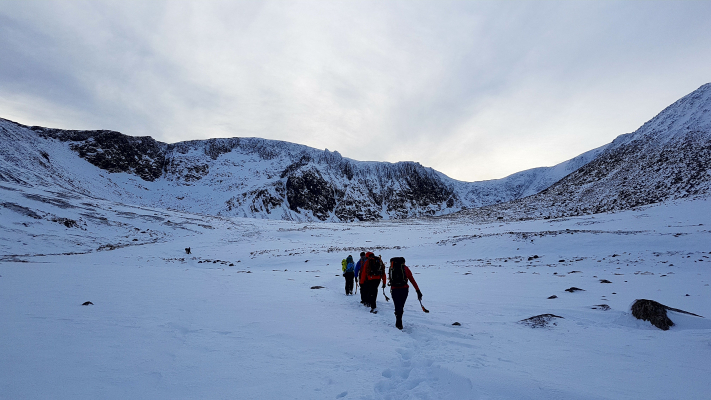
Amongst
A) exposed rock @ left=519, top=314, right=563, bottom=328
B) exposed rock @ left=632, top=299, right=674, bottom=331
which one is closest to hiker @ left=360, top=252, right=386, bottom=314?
exposed rock @ left=519, top=314, right=563, bottom=328

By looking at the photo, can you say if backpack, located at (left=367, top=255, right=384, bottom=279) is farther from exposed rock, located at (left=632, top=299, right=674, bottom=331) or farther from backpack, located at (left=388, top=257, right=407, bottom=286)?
exposed rock, located at (left=632, top=299, right=674, bottom=331)

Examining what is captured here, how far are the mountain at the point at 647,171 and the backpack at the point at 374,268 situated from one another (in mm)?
63587

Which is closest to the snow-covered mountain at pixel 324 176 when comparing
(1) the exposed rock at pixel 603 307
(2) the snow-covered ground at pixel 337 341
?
(2) the snow-covered ground at pixel 337 341

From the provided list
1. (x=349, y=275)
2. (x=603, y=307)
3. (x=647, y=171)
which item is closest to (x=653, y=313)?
(x=603, y=307)

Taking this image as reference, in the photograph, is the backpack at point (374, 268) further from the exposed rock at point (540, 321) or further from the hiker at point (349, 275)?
the exposed rock at point (540, 321)

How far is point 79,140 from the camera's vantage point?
90.3m

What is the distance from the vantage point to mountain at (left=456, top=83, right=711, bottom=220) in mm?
53625

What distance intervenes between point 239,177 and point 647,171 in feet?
374

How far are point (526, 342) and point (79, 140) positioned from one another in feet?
415

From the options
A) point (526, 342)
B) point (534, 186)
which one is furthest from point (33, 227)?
point (534, 186)

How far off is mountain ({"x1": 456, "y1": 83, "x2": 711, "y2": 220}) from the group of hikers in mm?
63020

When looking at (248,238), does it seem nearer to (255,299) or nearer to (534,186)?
(255,299)

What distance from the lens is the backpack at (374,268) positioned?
891 cm

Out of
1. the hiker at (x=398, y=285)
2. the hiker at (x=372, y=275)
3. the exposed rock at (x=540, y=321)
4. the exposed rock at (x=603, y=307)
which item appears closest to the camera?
the exposed rock at (x=540, y=321)
